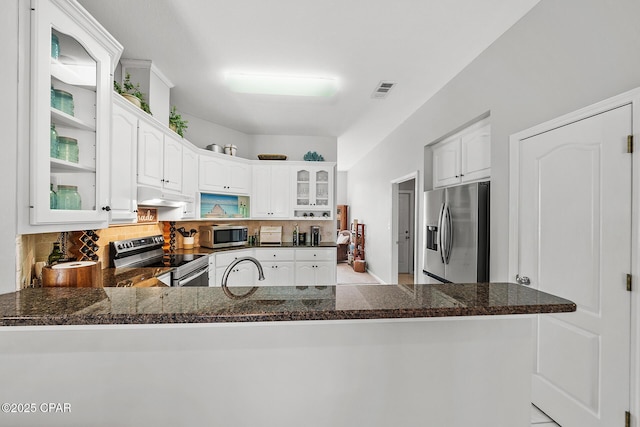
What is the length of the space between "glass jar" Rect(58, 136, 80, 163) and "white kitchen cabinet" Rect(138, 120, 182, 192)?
3.19 feet

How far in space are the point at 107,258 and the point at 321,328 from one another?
2.42m

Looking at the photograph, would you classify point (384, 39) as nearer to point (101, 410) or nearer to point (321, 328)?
point (321, 328)

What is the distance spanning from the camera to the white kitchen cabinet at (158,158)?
8.30 ft

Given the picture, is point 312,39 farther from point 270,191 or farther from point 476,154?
point 270,191

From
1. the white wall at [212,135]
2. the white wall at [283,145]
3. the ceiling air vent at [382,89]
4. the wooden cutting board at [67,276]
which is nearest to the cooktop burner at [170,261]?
the wooden cutting board at [67,276]

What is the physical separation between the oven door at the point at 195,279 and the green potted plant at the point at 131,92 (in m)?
1.54

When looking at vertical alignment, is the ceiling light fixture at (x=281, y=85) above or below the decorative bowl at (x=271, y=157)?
above

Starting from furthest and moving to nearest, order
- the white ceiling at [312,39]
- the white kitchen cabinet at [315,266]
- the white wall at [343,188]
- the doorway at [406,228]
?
the white wall at [343,188], the doorway at [406,228], the white kitchen cabinet at [315,266], the white ceiling at [312,39]

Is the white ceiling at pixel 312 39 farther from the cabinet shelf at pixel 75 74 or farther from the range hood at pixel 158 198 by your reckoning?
the range hood at pixel 158 198

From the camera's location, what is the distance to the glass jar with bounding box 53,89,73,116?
1397 mm

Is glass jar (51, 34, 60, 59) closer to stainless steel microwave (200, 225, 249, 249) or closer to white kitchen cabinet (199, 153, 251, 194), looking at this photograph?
white kitchen cabinet (199, 153, 251, 194)

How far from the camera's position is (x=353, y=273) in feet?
23.2

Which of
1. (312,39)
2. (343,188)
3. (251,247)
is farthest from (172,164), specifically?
(343,188)

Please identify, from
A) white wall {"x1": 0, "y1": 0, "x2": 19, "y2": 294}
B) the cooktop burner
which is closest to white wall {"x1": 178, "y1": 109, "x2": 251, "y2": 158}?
the cooktop burner
